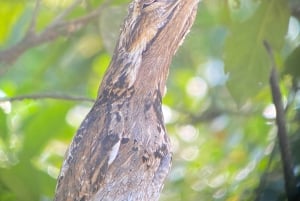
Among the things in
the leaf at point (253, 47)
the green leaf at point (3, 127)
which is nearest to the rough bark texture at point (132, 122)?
the leaf at point (253, 47)

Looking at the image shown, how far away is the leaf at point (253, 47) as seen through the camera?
223 centimetres

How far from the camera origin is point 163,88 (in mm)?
1660

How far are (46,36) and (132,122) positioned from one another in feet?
2.80

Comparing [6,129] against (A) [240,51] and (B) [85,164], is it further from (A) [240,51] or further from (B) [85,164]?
(B) [85,164]

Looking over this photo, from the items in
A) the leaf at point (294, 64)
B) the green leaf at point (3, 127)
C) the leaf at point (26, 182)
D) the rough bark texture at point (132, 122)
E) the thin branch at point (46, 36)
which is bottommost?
the rough bark texture at point (132, 122)

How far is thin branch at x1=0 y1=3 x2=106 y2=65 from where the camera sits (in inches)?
95.0

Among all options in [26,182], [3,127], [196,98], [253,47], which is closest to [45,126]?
[3,127]

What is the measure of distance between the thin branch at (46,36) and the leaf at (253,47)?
34cm

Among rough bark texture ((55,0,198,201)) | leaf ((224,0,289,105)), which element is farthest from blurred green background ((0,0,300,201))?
rough bark texture ((55,0,198,201))

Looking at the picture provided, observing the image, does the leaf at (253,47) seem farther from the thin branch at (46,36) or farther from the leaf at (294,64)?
the thin branch at (46,36)

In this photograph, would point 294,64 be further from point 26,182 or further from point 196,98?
point 196,98

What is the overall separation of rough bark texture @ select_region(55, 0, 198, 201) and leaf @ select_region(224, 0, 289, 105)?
59 centimetres

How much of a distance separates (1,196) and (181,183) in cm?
56

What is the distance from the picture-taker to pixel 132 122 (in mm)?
1618
